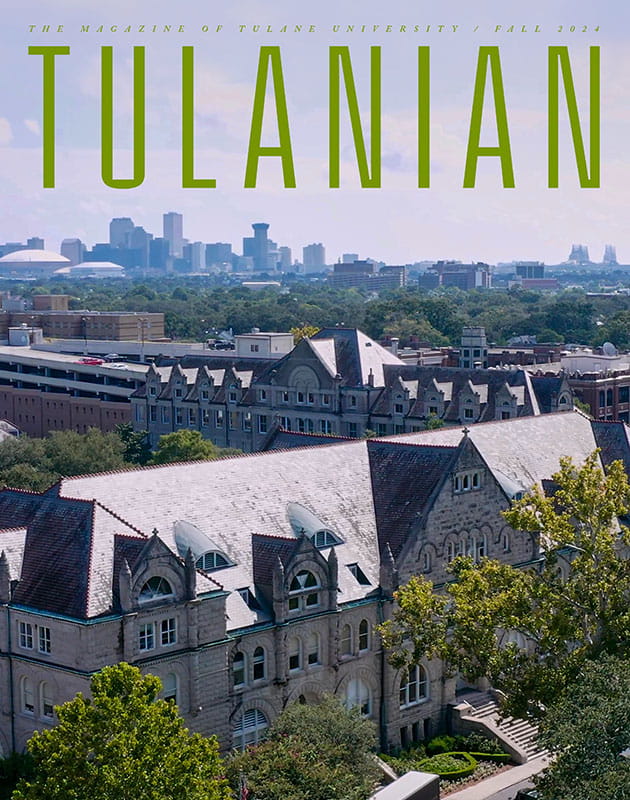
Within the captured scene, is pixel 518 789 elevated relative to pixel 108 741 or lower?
lower

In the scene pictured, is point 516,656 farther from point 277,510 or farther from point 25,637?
point 25,637

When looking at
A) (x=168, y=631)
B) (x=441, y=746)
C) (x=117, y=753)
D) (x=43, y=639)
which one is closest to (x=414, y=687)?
(x=441, y=746)

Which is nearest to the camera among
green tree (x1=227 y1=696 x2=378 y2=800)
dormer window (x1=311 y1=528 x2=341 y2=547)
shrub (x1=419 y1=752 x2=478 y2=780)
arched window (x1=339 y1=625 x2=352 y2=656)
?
green tree (x1=227 y1=696 x2=378 y2=800)

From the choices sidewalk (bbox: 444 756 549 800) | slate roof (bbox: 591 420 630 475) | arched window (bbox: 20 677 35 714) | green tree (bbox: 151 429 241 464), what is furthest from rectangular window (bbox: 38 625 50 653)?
green tree (bbox: 151 429 241 464)

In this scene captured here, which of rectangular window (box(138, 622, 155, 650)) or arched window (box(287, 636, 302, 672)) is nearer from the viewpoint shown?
rectangular window (box(138, 622, 155, 650))

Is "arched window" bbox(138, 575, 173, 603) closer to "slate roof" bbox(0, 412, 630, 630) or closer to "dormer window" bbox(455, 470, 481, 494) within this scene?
"slate roof" bbox(0, 412, 630, 630)

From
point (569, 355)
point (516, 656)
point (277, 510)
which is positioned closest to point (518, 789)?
point (516, 656)

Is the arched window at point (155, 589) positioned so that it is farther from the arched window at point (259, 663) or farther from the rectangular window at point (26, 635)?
the arched window at point (259, 663)
